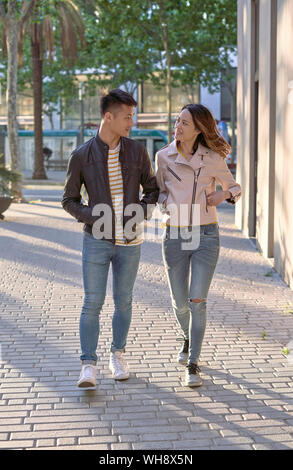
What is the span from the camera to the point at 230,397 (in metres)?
4.31

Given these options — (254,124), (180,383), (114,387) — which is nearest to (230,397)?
(180,383)

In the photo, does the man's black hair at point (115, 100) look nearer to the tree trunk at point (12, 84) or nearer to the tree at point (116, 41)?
the tree trunk at point (12, 84)

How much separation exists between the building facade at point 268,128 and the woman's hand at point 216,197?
3.64m

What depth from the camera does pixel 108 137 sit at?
4.36 meters

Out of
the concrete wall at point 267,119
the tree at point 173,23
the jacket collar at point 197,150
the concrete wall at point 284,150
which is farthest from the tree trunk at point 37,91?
the jacket collar at point 197,150

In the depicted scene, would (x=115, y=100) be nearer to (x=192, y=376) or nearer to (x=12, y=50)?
(x=192, y=376)

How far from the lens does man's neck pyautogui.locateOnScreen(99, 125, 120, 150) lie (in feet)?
14.3

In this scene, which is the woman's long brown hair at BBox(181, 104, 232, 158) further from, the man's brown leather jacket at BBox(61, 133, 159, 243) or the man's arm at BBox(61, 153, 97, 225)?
the man's arm at BBox(61, 153, 97, 225)

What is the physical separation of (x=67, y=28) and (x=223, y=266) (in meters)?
14.8

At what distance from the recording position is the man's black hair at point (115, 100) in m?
4.26

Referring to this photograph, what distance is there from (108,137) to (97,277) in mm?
886

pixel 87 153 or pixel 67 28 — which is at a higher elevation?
pixel 67 28
